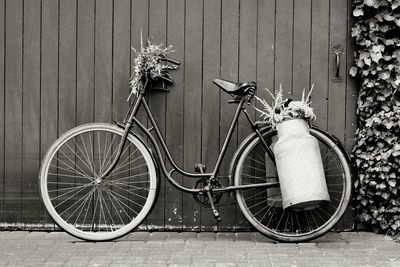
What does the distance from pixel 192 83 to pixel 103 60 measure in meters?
0.80

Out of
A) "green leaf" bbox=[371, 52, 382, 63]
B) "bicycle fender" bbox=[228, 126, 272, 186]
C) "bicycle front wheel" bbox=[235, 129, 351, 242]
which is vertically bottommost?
"bicycle front wheel" bbox=[235, 129, 351, 242]

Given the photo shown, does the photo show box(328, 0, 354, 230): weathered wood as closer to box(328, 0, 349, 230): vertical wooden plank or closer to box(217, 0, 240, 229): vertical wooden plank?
box(328, 0, 349, 230): vertical wooden plank

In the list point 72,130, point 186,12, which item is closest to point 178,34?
point 186,12

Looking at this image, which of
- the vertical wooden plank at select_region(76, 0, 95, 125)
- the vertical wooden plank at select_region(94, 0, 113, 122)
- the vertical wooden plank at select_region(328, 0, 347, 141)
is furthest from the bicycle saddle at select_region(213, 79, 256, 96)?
the vertical wooden plank at select_region(76, 0, 95, 125)

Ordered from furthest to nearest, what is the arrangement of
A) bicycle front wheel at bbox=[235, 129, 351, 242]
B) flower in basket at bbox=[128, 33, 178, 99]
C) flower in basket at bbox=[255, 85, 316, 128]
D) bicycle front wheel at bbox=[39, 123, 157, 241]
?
bicycle front wheel at bbox=[39, 123, 157, 241], bicycle front wheel at bbox=[235, 129, 351, 242], flower in basket at bbox=[128, 33, 178, 99], flower in basket at bbox=[255, 85, 316, 128]

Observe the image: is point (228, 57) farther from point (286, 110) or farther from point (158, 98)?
point (286, 110)

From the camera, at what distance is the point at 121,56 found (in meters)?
6.52

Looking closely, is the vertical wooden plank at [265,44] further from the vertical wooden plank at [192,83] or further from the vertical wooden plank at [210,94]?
the vertical wooden plank at [192,83]

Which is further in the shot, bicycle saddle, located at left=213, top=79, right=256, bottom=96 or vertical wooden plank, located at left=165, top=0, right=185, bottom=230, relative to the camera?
vertical wooden plank, located at left=165, top=0, right=185, bottom=230

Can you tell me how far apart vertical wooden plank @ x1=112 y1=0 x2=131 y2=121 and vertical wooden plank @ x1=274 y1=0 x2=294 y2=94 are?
130 centimetres

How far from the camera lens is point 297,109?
19.5 ft

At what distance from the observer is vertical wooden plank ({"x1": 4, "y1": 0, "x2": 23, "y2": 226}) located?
258 inches

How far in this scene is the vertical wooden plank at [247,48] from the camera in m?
6.48

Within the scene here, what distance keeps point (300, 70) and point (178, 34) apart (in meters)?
1.11
